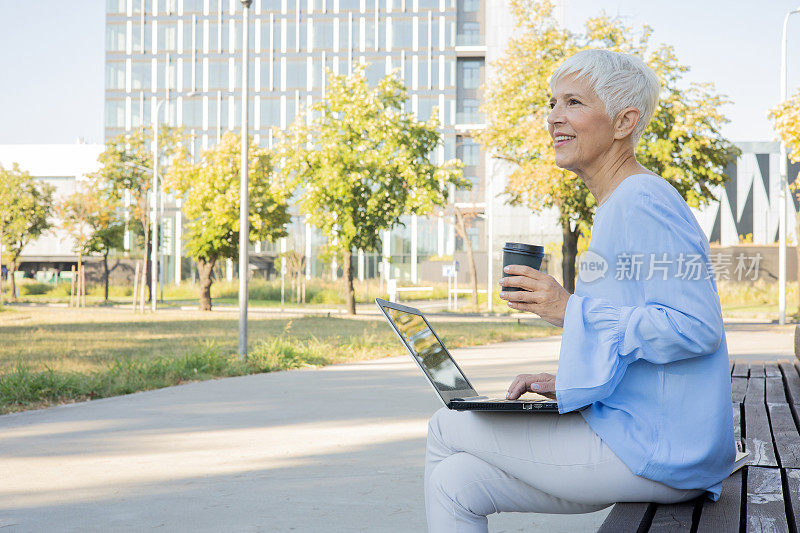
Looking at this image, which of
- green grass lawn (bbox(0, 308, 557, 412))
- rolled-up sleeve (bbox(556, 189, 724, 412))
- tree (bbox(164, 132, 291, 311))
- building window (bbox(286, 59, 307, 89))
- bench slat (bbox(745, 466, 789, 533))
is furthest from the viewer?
building window (bbox(286, 59, 307, 89))

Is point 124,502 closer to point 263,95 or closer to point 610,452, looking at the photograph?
point 610,452

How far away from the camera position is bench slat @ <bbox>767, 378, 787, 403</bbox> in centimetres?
439

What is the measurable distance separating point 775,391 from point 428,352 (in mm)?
3067

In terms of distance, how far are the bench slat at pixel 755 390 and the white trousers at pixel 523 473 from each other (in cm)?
249

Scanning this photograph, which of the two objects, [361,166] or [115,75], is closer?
[361,166]

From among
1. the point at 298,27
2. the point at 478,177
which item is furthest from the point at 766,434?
the point at 298,27

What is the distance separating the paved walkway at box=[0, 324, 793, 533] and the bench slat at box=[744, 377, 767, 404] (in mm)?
948

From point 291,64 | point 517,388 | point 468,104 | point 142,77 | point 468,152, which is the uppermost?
point 291,64

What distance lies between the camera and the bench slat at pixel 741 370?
5.65 meters

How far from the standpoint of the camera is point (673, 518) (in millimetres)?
1997

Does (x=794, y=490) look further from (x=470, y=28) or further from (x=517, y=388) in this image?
(x=470, y=28)

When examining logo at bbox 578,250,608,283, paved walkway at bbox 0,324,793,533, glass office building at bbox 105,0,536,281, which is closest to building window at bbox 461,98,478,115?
glass office building at bbox 105,0,536,281

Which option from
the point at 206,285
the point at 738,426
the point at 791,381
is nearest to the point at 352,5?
the point at 206,285

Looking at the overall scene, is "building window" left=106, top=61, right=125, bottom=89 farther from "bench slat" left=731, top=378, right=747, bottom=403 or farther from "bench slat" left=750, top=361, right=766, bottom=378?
"bench slat" left=731, top=378, right=747, bottom=403
